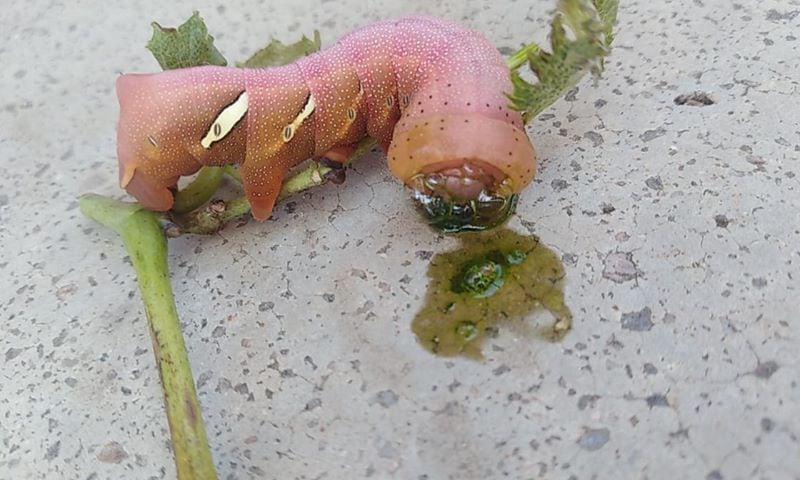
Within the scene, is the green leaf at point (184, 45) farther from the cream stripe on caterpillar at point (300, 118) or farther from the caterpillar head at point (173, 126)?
the cream stripe on caterpillar at point (300, 118)

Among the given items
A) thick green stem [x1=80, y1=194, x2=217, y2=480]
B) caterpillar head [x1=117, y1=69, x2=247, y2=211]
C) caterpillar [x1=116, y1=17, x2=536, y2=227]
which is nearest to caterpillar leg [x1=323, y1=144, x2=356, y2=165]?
caterpillar [x1=116, y1=17, x2=536, y2=227]

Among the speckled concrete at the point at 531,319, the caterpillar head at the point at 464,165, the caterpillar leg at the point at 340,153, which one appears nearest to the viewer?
the speckled concrete at the point at 531,319

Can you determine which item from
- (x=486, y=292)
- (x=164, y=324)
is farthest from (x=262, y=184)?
(x=486, y=292)

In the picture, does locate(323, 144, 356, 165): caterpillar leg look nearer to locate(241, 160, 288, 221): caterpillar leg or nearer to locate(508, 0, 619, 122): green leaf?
locate(241, 160, 288, 221): caterpillar leg

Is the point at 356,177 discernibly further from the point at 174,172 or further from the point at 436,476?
the point at 436,476

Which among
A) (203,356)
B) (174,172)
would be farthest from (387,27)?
Result: (203,356)

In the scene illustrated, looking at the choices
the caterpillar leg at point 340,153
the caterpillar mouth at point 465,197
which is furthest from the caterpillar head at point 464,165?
the caterpillar leg at point 340,153

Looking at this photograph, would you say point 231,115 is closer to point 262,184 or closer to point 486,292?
point 262,184
